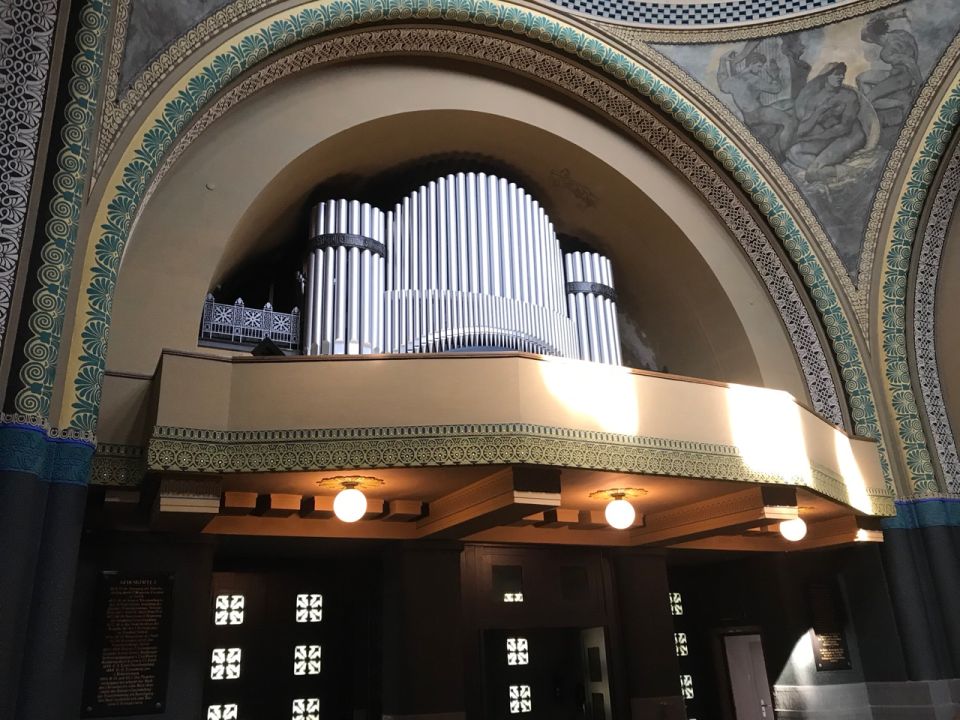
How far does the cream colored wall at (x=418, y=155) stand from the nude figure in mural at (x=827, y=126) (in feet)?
4.66

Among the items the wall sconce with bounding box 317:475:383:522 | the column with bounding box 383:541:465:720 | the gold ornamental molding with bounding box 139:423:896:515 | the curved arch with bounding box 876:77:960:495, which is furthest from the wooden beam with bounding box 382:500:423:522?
the curved arch with bounding box 876:77:960:495

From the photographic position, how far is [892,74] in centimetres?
1008

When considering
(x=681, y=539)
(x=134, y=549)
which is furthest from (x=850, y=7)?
(x=134, y=549)

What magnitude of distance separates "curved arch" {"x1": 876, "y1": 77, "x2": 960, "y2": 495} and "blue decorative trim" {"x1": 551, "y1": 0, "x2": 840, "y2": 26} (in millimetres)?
2053

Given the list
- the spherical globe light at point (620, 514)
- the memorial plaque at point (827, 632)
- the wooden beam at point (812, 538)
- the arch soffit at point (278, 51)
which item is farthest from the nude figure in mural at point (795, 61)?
the spherical globe light at point (620, 514)

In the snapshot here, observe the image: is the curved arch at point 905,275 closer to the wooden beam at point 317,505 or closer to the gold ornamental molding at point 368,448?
the gold ornamental molding at point 368,448

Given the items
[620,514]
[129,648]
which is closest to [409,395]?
[620,514]

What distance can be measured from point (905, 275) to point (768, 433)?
14.9ft

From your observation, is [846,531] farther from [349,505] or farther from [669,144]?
[349,505]

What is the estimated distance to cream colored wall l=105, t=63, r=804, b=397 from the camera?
7.56 meters

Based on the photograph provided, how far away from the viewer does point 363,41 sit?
28.9ft

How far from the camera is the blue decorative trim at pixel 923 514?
9.34 m

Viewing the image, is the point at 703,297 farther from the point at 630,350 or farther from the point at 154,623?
the point at 154,623

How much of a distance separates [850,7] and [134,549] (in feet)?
33.9
